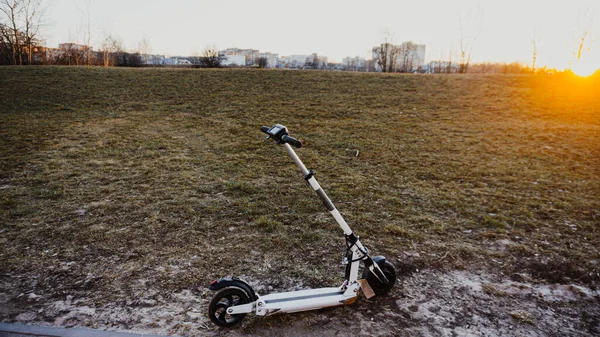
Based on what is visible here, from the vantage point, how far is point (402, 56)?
51.7 m

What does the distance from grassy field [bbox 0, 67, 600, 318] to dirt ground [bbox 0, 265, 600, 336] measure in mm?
206

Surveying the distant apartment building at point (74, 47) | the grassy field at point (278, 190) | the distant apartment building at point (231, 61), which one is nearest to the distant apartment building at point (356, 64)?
the distant apartment building at point (231, 61)

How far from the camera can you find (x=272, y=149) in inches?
373

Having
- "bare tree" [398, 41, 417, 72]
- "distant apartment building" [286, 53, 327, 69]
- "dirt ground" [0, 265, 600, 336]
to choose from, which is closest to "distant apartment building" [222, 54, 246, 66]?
"distant apartment building" [286, 53, 327, 69]

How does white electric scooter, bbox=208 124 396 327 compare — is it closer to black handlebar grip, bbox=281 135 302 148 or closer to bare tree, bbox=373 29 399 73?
black handlebar grip, bbox=281 135 302 148

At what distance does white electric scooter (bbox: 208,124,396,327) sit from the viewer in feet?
10.2

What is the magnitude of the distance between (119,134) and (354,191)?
7813mm

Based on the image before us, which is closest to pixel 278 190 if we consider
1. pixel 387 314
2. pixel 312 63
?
pixel 387 314

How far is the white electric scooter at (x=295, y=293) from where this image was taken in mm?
3113

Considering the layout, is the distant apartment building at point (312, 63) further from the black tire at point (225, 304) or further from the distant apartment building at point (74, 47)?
the black tire at point (225, 304)

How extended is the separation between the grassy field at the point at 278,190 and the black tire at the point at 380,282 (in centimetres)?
55

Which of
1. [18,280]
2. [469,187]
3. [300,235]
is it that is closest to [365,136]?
[469,187]

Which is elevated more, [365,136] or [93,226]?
[365,136]

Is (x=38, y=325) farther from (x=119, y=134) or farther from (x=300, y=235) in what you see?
(x=119, y=134)
